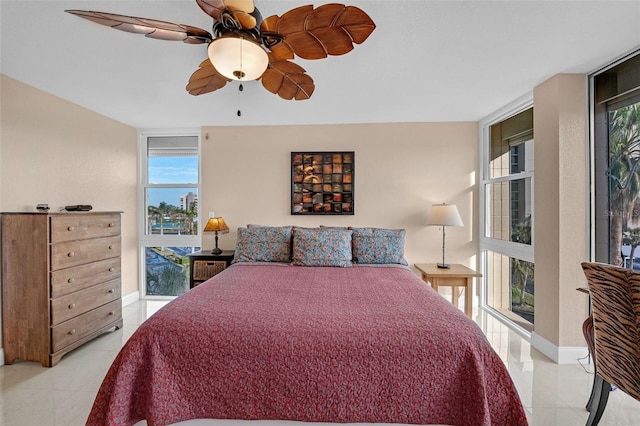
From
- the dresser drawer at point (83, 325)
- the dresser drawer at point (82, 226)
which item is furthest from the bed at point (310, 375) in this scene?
the dresser drawer at point (82, 226)

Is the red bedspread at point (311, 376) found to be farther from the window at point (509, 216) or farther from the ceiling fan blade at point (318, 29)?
the window at point (509, 216)

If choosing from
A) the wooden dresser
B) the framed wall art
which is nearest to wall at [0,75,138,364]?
the wooden dresser

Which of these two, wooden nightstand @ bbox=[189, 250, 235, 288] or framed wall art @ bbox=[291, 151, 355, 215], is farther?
framed wall art @ bbox=[291, 151, 355, 215]

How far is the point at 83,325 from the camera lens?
254cm

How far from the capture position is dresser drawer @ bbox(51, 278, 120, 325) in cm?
232

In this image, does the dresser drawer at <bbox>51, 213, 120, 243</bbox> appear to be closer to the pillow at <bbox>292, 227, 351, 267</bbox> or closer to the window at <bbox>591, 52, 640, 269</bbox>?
the pillow at <bbox>292, 227, 351, 267</bbox>

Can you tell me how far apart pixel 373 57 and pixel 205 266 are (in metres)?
2.66

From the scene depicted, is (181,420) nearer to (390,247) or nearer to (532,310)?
(390,247)

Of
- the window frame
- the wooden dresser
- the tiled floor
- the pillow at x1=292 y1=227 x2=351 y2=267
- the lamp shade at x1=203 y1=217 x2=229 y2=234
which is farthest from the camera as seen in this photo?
the window frame

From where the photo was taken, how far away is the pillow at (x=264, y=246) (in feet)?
9.55

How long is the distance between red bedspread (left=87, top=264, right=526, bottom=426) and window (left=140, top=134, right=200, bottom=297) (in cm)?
268

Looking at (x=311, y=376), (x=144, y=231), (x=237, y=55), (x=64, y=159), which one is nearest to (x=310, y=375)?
(x=311, y=376)

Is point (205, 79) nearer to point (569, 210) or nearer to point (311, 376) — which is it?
point (311, 376)

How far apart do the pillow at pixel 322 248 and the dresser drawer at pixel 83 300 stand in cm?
195
